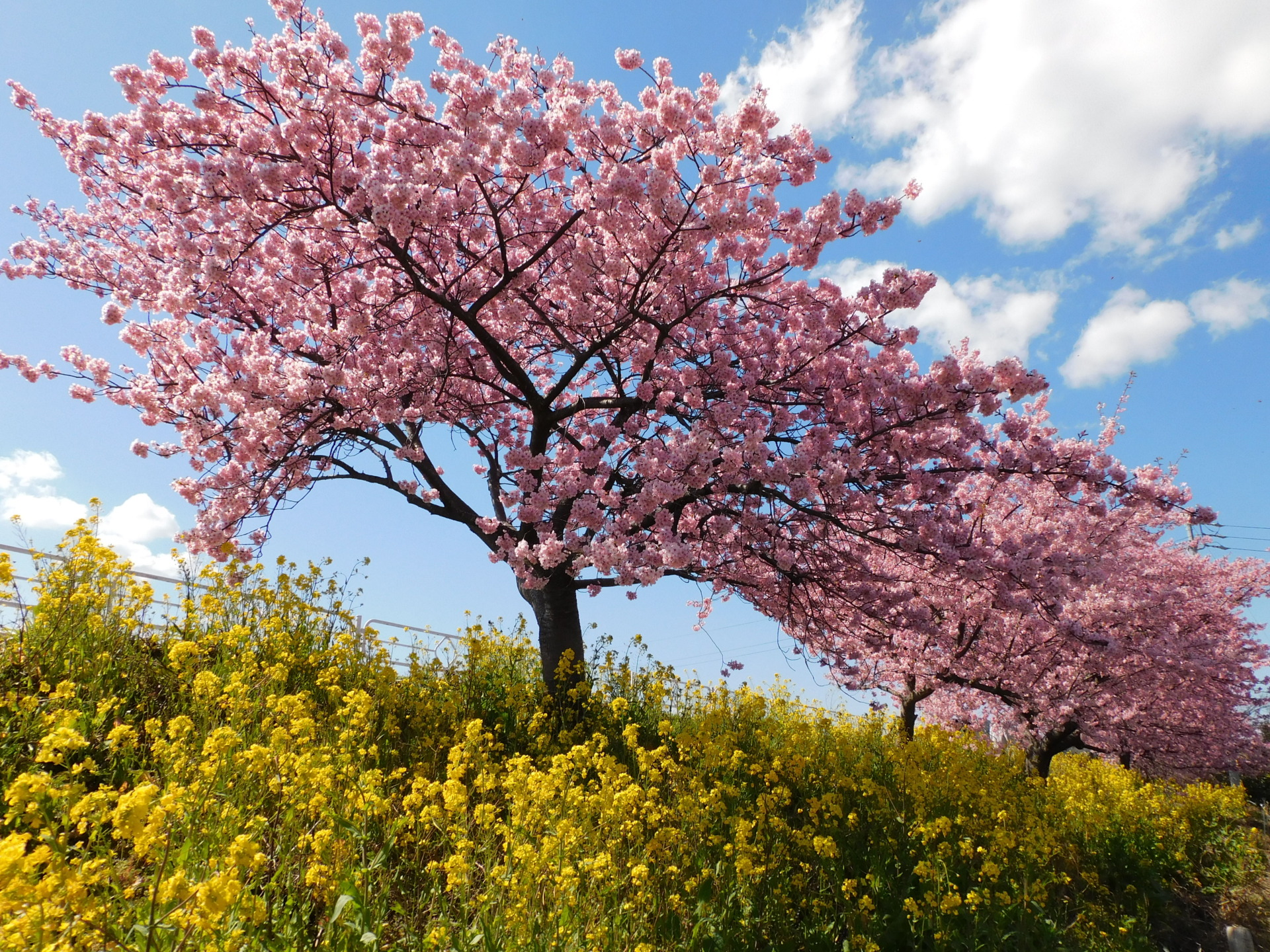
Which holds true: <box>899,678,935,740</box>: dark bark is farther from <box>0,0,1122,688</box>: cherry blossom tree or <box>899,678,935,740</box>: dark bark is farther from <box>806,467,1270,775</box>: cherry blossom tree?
<box>0,0,1122,688</box>: cherry blossom tree

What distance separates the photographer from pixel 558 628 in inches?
389

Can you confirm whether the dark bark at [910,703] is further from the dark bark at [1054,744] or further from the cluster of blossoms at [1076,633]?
the dark bark at [1054,744]

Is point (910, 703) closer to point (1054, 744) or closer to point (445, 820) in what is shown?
point (1054, 744)

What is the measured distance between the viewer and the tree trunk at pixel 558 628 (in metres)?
9.75

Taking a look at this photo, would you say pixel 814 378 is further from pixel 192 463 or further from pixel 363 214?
pixel 192 463

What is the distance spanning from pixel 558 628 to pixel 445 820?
16.4 ft

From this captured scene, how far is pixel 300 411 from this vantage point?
27.9 feet

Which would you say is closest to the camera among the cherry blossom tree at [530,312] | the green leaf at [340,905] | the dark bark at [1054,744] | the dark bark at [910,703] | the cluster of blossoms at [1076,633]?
the green leaf at [340,905]

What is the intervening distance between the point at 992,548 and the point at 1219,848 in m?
7.95

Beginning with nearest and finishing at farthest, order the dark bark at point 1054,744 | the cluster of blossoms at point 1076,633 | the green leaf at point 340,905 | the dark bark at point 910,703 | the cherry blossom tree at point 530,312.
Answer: the green leaf at point 340,905 → the cherry blossom tree at point 530,312 → the cluster of blossoms at point 1076,633 → the dark bark at point 910,703 → the dark bark at point 1054,744

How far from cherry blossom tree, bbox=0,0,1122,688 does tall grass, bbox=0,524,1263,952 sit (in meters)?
1.80

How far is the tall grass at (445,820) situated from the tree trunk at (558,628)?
0.55 meters

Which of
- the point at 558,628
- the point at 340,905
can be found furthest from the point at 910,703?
the point at 340,905

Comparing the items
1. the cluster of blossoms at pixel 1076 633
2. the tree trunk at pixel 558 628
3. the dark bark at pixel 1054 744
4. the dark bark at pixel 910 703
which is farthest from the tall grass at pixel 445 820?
the dark bark at pixel 1054 744
